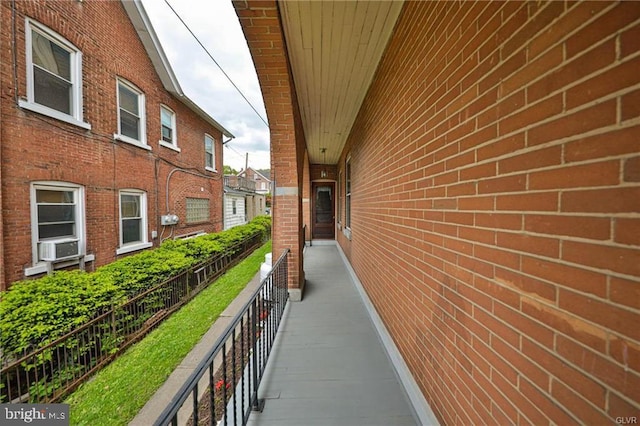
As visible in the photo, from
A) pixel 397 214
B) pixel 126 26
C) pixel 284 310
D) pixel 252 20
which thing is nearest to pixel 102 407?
pixel 284 310

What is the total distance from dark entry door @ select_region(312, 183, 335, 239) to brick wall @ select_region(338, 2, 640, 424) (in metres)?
7.45

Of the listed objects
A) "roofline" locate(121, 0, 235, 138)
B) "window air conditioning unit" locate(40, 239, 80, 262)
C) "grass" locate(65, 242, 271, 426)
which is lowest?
Answer: "grass" locate(65, 242, 271, 426)

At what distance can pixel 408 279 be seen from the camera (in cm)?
187

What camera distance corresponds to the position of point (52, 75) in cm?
446

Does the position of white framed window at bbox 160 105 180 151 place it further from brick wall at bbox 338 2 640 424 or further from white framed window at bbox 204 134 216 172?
brick wall at bbox 338 2 640 424

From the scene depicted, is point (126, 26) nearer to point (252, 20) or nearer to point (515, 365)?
point (252, 20)

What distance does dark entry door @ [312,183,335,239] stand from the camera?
908 centimetres

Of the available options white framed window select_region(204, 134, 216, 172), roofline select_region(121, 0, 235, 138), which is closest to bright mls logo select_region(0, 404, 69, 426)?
roofline select_region(121, 0, 235, 138)

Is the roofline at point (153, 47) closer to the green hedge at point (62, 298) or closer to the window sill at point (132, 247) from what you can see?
the window sill at point (132, 247)

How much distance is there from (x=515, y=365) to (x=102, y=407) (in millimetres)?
3326

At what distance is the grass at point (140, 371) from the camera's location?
2.21 meters

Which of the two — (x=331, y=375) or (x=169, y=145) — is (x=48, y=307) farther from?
(x=169, y=145)

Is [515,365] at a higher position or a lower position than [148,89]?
lower

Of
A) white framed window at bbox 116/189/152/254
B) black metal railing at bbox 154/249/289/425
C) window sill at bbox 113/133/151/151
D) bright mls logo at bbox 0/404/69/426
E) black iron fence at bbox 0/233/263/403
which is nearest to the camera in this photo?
black metal railing at bbox 154/249/289/425
